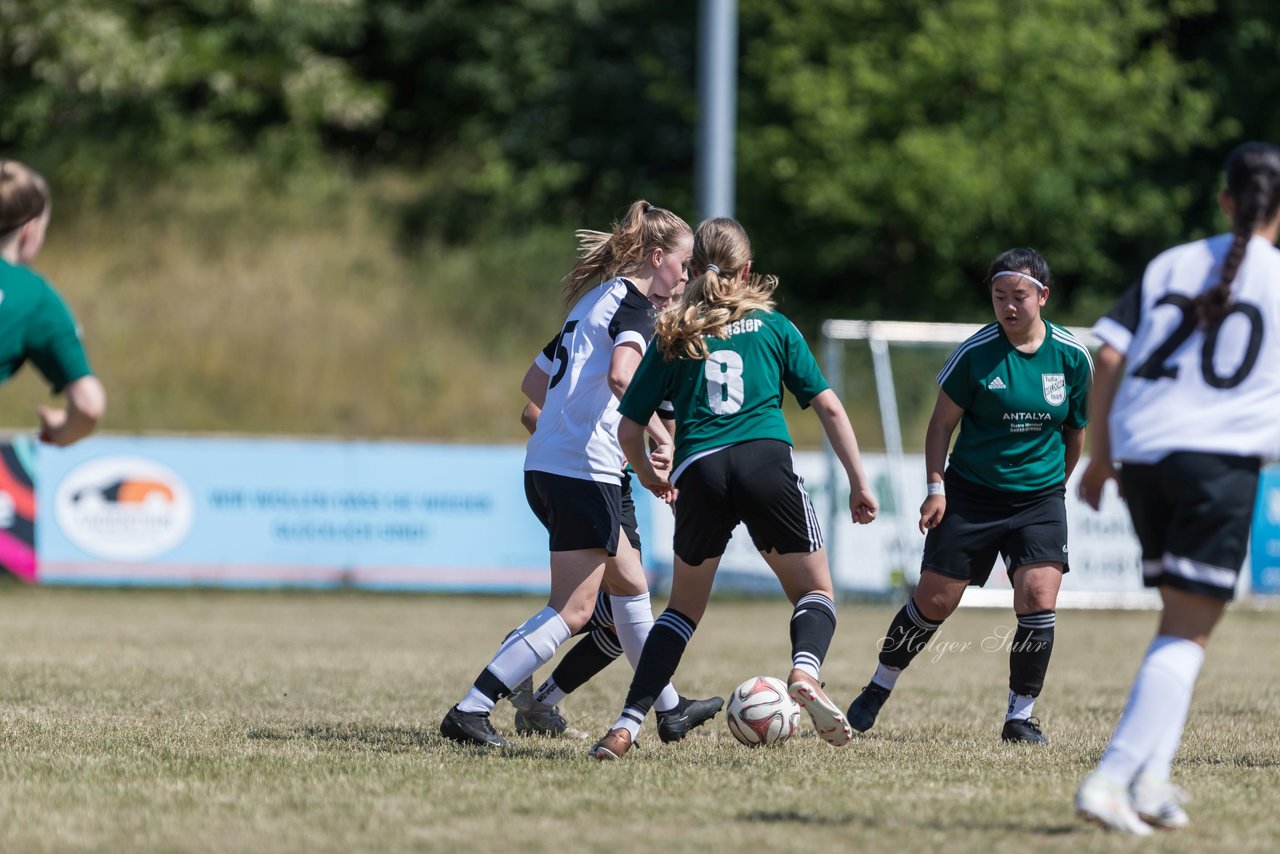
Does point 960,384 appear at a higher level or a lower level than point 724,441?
higher

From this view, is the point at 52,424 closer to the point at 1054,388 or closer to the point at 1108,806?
the point at 1108,806

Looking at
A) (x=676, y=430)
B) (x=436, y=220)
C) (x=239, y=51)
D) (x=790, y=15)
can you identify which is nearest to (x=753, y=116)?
(x=790, y=15)

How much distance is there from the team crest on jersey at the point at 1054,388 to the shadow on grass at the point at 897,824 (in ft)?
8.58

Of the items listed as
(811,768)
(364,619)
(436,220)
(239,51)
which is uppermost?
(239,51)

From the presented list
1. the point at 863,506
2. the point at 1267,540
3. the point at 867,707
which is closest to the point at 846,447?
the point at 863,506

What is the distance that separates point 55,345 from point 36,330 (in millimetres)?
67

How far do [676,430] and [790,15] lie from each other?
65.9 ft

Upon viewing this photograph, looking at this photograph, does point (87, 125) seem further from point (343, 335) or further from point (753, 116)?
point (753, 116)

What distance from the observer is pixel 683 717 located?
21.9 ft

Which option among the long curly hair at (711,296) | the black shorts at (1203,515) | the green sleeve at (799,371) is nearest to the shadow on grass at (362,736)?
the long curly hair at (711,296)

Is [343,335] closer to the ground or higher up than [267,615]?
higher up

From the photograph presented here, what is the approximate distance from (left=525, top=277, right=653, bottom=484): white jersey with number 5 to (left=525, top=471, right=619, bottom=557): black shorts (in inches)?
1.3

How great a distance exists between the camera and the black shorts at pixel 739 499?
5859mm

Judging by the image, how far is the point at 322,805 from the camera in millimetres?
4895
